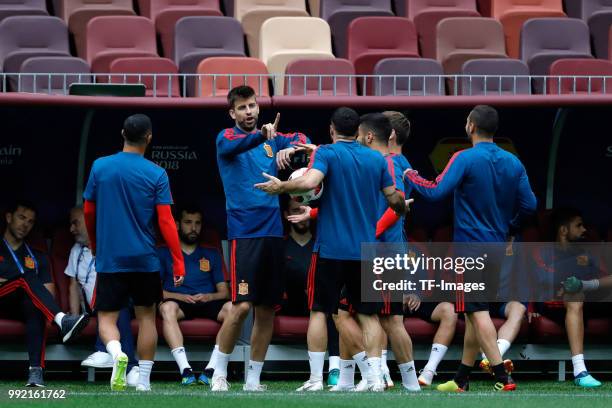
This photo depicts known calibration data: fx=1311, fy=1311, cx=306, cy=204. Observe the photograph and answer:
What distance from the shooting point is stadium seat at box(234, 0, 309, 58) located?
13445 mm

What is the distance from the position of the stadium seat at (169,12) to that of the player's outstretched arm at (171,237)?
4904 mm

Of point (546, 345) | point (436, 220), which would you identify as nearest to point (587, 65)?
point (436, 220)

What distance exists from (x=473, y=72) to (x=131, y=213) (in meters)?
4.68

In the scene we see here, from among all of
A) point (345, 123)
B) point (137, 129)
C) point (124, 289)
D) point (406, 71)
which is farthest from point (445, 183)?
point (406, 71)

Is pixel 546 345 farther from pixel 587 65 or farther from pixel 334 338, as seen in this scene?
pixel 587 65

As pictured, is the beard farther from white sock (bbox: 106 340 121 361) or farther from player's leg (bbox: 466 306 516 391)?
player's leg (bbox: 466 306 516 391)

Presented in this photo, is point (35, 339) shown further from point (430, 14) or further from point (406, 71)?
point (430, 14)

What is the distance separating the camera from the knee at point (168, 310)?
32.6 ft

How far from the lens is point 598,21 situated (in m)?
13.9

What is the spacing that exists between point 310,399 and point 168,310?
2.62 metres

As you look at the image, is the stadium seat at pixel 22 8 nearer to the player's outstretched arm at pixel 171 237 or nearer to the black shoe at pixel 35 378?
the black shoe at pixel 35 378

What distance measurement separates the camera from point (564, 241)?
1069cm

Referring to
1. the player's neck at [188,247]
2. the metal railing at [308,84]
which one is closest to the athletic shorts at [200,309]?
the player's neck at [188,247]

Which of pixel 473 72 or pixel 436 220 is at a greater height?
pixel 473 72
